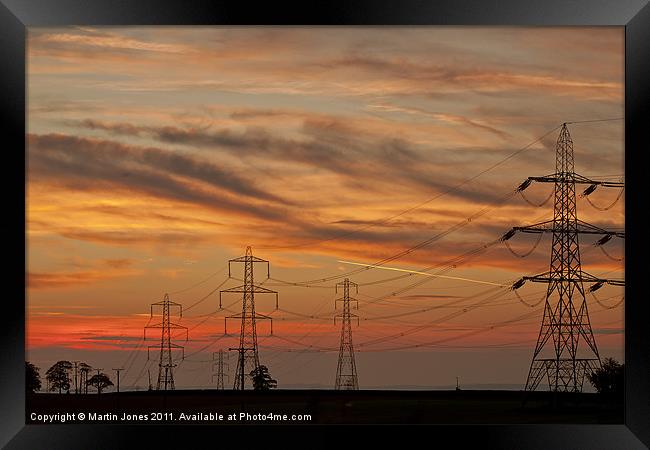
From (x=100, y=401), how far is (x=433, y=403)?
2.07 m

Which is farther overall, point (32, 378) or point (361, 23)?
point (32, 378)

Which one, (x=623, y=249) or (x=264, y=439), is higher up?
(x=623, y=249)

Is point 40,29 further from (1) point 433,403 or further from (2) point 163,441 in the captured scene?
(1) point 433,403

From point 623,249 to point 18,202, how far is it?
373cm

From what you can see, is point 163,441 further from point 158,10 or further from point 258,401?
point 158,10

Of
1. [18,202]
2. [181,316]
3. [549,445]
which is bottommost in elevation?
[549,445]

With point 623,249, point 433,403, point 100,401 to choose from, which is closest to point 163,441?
point 100,401

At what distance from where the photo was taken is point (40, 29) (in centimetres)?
959

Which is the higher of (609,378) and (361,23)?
(361,23)

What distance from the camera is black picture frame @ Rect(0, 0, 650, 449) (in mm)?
9359

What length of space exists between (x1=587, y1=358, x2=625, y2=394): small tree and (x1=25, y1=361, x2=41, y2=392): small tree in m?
3.46

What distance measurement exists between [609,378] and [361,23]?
8.85ft

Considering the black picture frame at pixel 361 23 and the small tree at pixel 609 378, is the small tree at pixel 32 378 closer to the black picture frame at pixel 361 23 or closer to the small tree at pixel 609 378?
the black picture frame at pixel 361 23

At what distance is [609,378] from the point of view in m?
9.67
